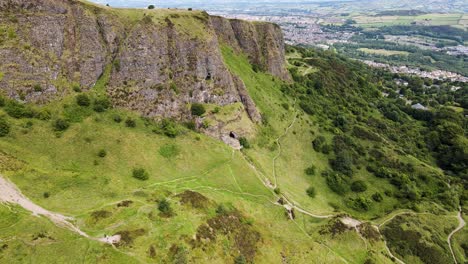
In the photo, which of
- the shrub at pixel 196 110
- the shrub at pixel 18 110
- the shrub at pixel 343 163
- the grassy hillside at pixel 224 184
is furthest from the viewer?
the shrub at pixel 343 163

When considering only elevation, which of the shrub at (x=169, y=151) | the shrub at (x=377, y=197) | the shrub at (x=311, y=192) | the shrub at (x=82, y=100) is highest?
the shrub at (x=82, y=100)

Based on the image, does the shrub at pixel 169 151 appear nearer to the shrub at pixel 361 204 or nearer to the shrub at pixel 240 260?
the shrub at pixel 240 260

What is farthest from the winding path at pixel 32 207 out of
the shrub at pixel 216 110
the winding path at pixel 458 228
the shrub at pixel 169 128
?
the winding path at pixel 458 228

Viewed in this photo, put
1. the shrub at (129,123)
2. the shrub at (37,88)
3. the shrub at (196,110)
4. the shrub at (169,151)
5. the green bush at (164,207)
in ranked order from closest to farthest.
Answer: the green bush at (164,207), the shrub at (37,88), the shrub at (169,151), the shrub at (129,123), the shrub at (196,110)

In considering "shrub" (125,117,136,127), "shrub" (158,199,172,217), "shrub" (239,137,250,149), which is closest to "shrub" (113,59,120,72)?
"shrub" (125,117,136,127)

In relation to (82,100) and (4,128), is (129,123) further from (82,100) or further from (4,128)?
(4,128)

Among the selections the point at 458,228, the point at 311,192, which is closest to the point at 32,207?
the point at 311,192

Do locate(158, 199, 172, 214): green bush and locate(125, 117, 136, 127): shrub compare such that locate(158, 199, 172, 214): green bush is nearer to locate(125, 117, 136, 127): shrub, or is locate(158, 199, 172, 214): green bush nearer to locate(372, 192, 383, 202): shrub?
locate(125, 117, 136, 127): shrub

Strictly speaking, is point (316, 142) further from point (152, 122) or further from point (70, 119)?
point (70, 119)
